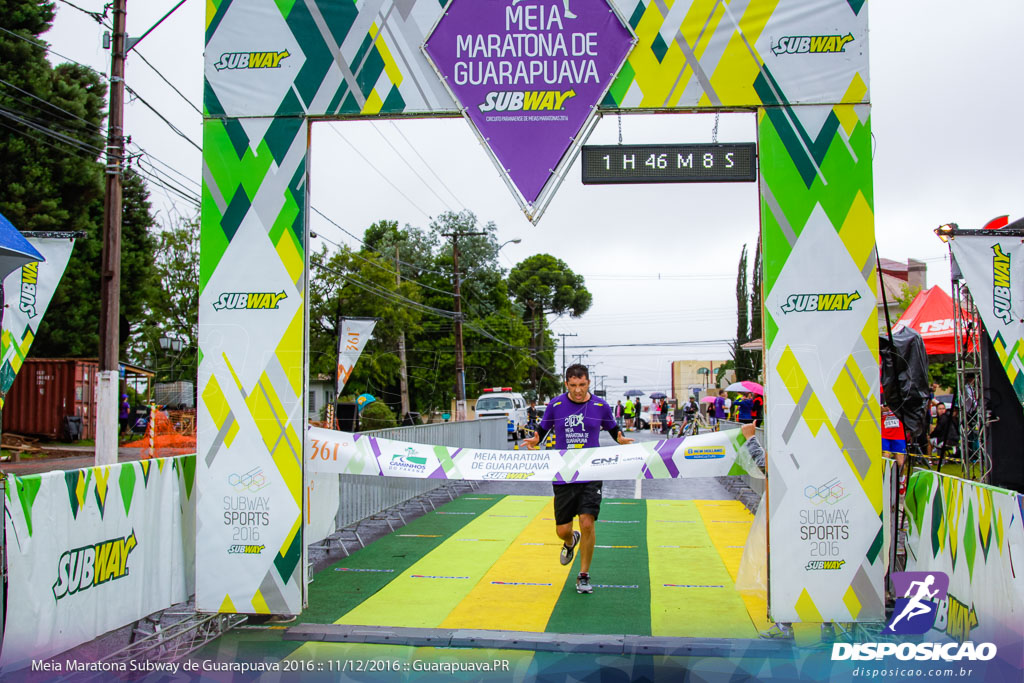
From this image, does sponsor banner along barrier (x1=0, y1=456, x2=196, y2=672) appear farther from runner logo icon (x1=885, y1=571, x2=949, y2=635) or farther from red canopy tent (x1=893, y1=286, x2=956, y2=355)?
red canopy tent (x1=893, y1=286, x2=956, y2=355)

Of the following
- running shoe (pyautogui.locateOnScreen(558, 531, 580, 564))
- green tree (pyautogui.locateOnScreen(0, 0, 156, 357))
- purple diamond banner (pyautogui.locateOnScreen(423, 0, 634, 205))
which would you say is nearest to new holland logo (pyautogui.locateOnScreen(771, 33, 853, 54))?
purple diamond banner (pyautogui.locateOnScreen(423, 0, 634, 205))

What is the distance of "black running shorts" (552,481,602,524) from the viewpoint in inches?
273

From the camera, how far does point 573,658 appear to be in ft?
17.0

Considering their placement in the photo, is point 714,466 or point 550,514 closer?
point 714,466

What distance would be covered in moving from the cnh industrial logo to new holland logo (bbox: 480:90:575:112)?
4.37 m

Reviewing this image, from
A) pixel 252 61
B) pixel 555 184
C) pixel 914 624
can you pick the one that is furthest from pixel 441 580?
pixel 252 61

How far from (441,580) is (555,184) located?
3885mm

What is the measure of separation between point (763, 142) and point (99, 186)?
87.6 ft

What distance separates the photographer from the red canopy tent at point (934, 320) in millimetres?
10977

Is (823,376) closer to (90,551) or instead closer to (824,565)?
(824,565)

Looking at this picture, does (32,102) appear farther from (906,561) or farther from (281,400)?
(906,561)

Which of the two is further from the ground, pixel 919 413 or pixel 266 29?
pixel 266 29

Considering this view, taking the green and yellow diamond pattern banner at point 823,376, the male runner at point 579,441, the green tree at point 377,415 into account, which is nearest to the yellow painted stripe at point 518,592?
the male runner at point 579,441

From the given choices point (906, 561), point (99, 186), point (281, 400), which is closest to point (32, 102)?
point (99, 186)
